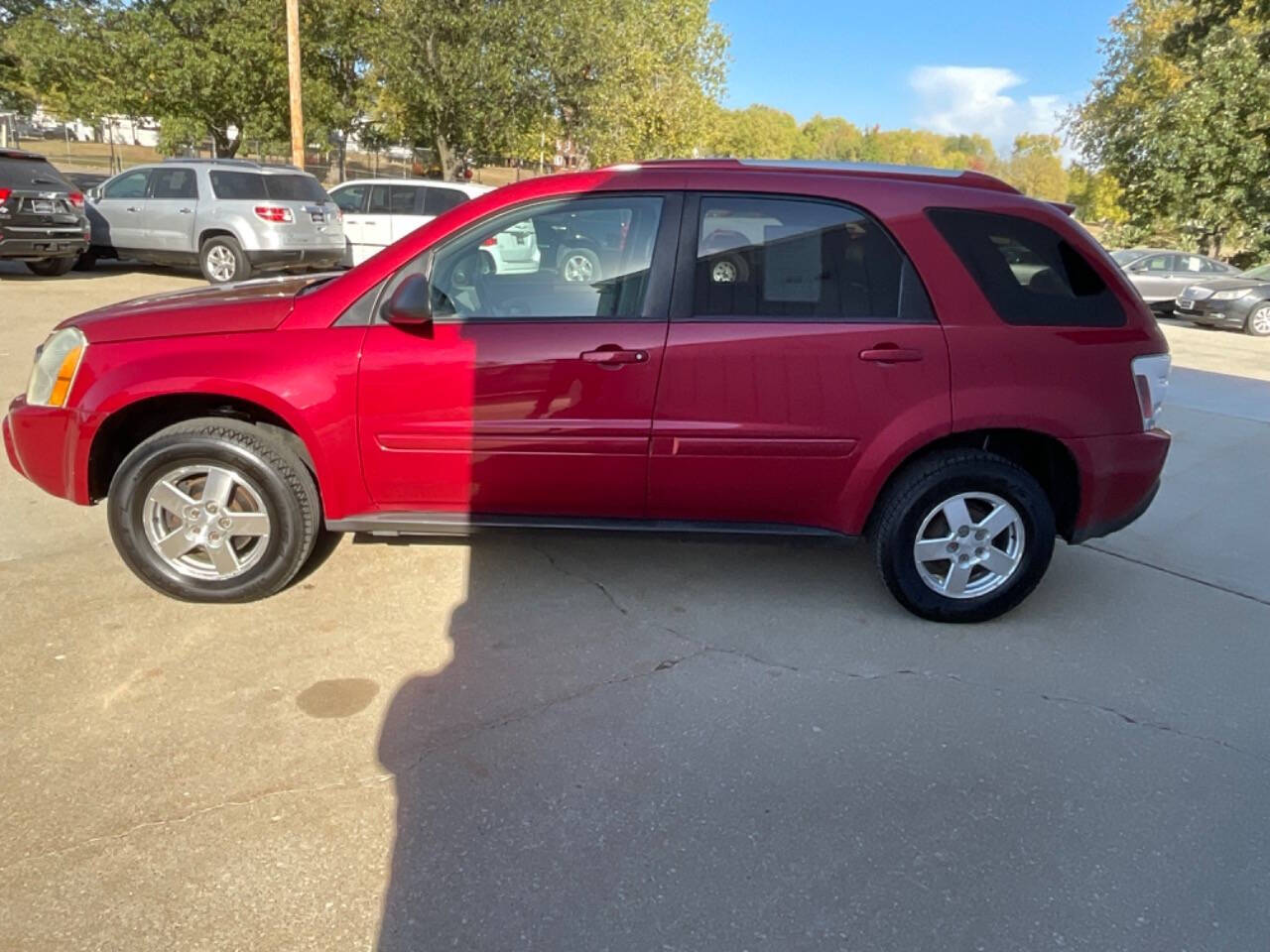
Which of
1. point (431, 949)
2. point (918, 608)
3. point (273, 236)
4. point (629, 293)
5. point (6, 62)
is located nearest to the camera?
point (431, 949)

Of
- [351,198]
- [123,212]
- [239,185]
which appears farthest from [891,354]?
[123,212]

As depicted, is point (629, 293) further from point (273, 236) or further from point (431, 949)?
point (273, 236)

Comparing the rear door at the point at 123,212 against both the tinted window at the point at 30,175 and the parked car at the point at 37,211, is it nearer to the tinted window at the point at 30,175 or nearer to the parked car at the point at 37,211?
the parked car at the point at 37,211

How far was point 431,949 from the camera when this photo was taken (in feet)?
6.75

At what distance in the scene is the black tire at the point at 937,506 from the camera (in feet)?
11.8

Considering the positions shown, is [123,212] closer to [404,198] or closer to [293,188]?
[293,188]

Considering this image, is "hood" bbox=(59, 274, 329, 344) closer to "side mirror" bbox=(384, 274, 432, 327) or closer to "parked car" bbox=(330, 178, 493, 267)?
"side mirror" bbox=(384, 274, 432, 327)

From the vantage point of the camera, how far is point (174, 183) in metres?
13.0

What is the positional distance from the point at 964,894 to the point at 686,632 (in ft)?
5.03

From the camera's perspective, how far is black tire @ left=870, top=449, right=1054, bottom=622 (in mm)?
3584

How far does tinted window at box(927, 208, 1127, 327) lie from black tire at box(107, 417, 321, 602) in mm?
2796

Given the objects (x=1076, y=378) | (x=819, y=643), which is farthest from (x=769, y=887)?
(x=1076, y=378)

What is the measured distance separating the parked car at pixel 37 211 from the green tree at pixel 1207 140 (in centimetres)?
2282

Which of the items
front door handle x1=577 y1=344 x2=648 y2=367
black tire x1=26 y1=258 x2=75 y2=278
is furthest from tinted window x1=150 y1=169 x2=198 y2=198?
front door handle x1=577 y1=344 x2=648 y2=367
